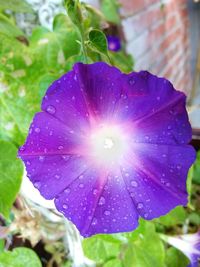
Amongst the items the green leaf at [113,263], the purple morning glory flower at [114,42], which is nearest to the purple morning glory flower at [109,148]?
the green leaf at [113,263]

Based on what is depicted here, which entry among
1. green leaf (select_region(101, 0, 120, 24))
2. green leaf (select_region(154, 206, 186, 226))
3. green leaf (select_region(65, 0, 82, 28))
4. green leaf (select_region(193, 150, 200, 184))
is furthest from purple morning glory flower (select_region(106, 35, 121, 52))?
green leaf (select_region(65, 0, 82, 28))

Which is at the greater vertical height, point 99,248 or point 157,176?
point 157,176

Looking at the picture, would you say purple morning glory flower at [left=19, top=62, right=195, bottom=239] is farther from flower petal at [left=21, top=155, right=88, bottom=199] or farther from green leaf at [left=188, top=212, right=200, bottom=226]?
green leaf at [left=188, top=212, right=200, bottom=226]

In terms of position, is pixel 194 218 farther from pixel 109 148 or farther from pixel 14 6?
pixel 14 6

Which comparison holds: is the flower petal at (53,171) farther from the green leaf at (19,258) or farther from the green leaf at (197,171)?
the green leaf at (197,171)

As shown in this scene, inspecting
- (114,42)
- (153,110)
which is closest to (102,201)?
(153,110)
